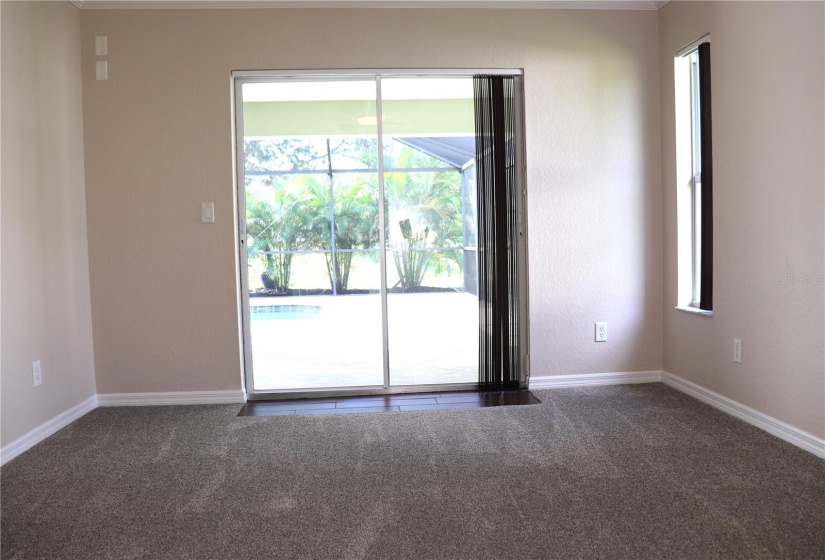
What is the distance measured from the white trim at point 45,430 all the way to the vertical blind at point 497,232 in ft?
8.00

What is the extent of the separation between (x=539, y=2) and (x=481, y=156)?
3.36 ft

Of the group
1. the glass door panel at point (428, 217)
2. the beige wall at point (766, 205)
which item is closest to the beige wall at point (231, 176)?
the glass door panel at point (428, 217)

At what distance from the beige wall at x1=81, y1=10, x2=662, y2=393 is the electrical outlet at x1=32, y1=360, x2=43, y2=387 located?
63cm

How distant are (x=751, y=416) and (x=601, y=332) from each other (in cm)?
109

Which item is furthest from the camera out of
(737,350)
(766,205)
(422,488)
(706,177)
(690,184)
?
(690,184)

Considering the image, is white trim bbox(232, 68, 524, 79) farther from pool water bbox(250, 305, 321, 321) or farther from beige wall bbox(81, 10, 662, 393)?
pool water bbox(250, 305, 321, 321)

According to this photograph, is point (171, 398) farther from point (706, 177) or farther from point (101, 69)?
point (706, 177)

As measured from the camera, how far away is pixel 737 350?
329 cm

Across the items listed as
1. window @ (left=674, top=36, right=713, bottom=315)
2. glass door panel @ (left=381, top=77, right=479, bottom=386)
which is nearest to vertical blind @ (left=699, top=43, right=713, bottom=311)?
window @ (left=674, top=36, right=713, bottom=315)

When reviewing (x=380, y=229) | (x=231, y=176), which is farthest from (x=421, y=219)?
(x=231, y=176)

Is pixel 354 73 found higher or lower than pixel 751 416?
higher

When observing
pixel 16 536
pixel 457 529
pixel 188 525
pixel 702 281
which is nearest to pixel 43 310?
pixel 16 536

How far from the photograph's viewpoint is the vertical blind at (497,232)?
13.2ft

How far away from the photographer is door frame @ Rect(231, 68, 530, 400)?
3.92 metres
